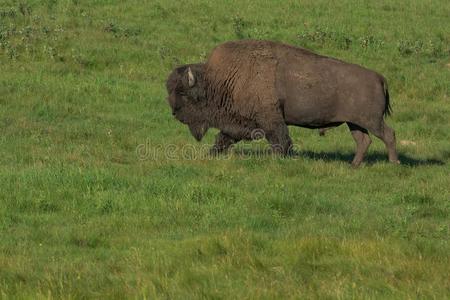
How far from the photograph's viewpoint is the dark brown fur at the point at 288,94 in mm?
14945

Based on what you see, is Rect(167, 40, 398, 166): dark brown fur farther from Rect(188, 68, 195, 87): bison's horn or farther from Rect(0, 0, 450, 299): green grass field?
Rect(0, 0, 450, 299): green grass field

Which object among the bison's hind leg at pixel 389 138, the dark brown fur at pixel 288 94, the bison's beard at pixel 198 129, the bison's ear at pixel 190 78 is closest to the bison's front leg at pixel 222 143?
the dark brown fur at pixel 288 94

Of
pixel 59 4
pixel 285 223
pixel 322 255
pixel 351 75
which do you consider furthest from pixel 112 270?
pixel 59 4

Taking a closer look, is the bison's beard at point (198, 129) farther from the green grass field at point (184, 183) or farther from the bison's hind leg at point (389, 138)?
the bison's hind leg at point (389, 138)

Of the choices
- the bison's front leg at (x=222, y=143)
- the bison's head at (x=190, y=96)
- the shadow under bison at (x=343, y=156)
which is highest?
the bison's head at (x=190, y=96)

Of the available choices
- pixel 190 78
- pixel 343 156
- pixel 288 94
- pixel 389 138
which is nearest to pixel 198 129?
pixel 190 78

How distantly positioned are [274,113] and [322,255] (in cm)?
660

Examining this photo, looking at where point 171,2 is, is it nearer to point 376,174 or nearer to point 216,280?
point 376,174

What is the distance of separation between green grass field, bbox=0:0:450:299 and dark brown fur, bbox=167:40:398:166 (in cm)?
58

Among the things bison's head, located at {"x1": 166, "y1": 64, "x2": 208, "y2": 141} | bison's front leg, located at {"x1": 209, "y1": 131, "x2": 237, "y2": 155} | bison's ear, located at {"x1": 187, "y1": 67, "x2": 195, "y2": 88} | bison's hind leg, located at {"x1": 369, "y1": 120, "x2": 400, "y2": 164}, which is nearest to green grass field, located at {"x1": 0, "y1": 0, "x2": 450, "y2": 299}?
bison's front leg, located at {"x1": 209, "y1": 131, "x2": 237, "y2": 155}

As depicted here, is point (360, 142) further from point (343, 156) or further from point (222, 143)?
point (222, 143)

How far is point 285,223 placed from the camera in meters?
10.4

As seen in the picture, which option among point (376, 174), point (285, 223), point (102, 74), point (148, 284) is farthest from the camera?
point (102, 74)

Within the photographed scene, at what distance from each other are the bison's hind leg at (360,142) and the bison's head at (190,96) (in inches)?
101
